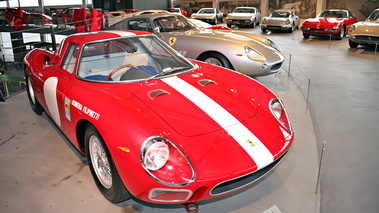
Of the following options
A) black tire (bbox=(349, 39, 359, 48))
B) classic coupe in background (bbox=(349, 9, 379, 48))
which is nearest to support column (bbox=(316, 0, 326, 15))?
classic coupe in background (bbox=(349, 9, 379, 48))

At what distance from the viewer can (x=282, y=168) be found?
8.20ft

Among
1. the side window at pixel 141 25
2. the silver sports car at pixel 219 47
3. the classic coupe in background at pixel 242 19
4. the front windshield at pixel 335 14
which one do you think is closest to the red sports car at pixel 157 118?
the silver sports car at pixel 219 47

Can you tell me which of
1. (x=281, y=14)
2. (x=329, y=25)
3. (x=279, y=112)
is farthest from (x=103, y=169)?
(x=281, y=14)

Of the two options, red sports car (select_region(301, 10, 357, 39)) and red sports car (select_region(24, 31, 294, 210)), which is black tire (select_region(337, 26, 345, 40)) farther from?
red sports car (select_region(24, 31, 294, 210))

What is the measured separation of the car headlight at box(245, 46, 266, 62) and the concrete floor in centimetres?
60

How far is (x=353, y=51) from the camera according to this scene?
786 centimetres

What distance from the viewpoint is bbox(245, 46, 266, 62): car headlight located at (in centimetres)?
446

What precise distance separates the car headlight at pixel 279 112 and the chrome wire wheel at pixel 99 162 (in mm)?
1273

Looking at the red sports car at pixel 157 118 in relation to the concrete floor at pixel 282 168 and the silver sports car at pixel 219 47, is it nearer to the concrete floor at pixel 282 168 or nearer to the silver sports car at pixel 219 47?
the concrete floor at pixel 282 168

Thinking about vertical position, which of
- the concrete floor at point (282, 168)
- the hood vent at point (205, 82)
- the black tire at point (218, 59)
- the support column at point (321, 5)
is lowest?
the concrete floor at point (282, 168)

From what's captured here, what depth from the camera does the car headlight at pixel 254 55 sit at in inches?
175

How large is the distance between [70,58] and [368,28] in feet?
24.9

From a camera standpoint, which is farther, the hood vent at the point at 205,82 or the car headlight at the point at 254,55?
the car headlight at the point at 254,55

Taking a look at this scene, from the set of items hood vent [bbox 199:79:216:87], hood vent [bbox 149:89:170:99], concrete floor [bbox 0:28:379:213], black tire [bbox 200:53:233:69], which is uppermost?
hood vent [bbox 199:79:216:87]
